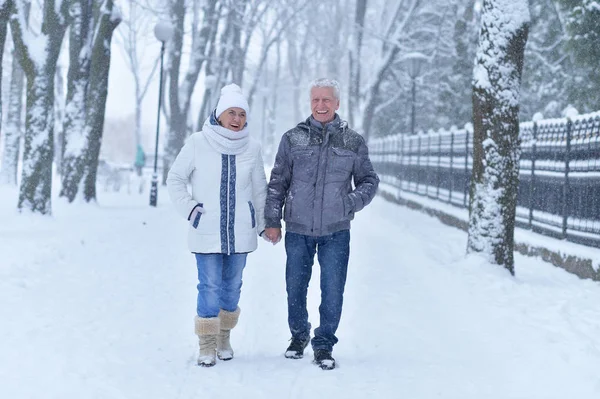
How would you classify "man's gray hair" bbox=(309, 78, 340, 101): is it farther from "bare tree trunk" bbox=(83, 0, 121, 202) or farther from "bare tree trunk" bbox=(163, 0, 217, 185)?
"bare tree trunk" bbox=(163, 0, 217, 185)

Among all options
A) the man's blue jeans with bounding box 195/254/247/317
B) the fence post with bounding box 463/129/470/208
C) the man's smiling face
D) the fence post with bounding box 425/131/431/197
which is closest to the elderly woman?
the man's blue jeans with bounding box 195/254/247/317

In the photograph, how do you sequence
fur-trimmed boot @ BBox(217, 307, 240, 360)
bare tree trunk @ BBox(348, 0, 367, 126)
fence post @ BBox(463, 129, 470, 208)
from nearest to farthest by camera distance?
1. fur-trimmed boot @ BBox(217, 307, 240, 360)
2. fence post @ BBox(463, 129, 470, 208)
3. bare tree trunk @ BBox(348, 0, 367, 126)

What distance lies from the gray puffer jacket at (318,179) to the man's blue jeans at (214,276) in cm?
40

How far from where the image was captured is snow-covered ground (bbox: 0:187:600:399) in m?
4.94

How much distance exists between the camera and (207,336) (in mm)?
5270

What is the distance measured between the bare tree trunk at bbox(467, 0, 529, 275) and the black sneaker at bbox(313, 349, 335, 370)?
183 inches

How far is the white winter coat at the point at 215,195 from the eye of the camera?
203 inches

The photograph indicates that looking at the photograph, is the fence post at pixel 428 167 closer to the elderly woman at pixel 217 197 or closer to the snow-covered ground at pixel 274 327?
the snow-covered ground at pixel 274 327

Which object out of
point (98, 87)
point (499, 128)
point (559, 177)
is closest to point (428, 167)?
point (98, 87)

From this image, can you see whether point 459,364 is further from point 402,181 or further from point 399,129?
point 399,129

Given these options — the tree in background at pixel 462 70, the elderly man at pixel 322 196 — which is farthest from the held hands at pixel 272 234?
the tree in background at pixel 462 70

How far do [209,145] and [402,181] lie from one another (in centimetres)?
2146

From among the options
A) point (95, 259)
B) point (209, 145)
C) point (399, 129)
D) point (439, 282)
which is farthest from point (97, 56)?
point (399, 129)

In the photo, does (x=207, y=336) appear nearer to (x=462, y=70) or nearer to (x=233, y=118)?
(x=233, y=118)
